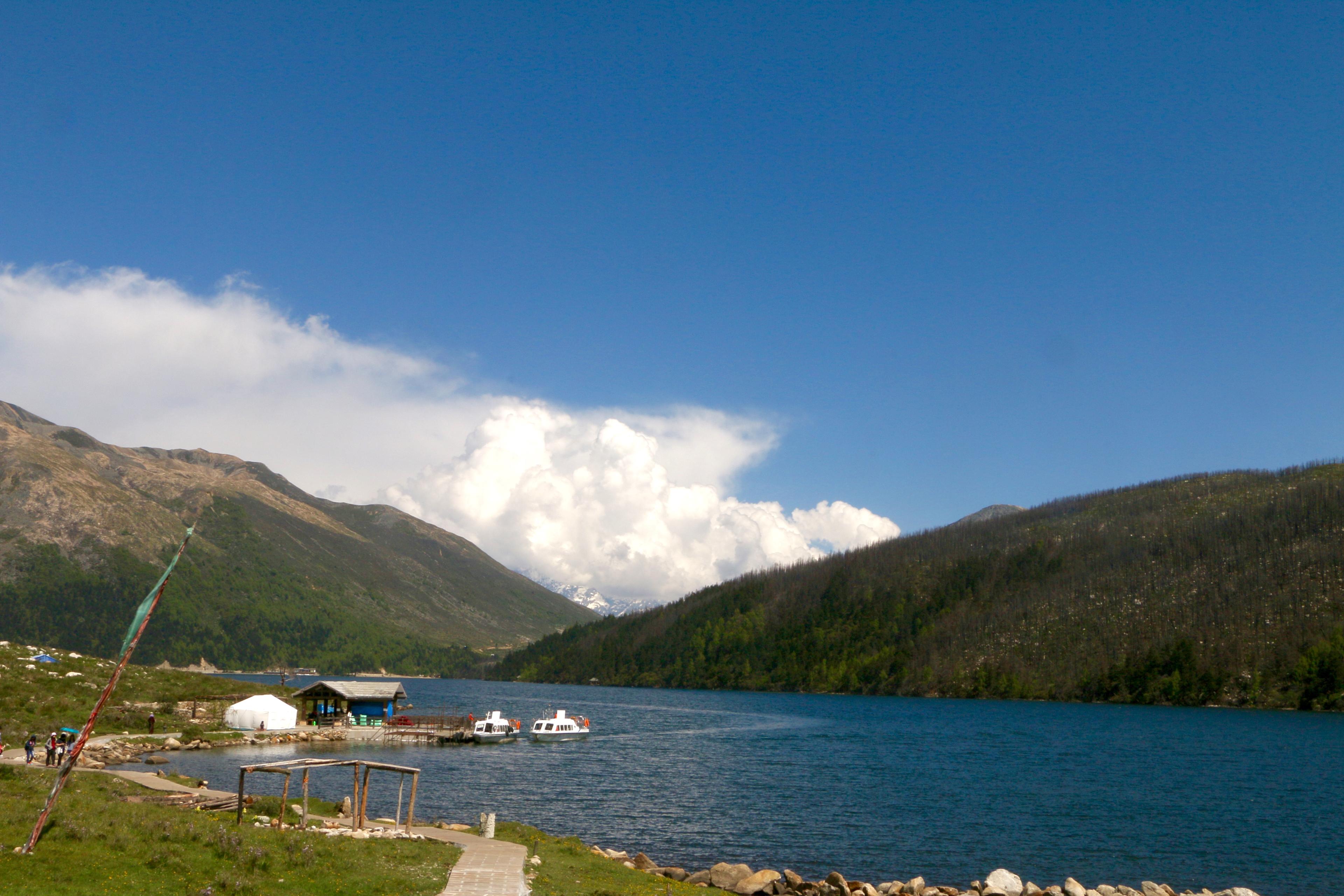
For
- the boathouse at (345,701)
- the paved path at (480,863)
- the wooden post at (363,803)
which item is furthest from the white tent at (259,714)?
the wooden post at (363,803)

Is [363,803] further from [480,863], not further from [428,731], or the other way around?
[428,731]

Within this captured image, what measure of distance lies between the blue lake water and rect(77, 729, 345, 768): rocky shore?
220 centimetres

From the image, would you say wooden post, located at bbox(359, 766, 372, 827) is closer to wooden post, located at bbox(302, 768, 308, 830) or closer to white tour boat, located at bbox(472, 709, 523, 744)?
wooden post, located at bbox(302, 768, 308, 830)

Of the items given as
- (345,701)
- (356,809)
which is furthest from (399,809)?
(345,701)

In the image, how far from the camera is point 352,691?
360ft

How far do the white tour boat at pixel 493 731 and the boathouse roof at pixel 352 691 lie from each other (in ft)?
36.7

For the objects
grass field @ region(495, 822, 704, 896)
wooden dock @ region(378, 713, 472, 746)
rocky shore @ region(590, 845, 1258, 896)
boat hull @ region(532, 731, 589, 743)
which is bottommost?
boat hull @ region(532, 731, 589, 743)

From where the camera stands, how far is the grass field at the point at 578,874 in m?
28.5

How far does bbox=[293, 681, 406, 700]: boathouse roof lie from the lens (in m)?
108

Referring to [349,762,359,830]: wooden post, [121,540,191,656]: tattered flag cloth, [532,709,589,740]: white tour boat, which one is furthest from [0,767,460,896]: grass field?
[532,709,589,740]: white tour boat

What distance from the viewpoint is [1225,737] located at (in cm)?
11600

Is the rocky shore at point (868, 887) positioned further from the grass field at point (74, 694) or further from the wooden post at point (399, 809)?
the grass field at point (74, 694)

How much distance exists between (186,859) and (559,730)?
330ft

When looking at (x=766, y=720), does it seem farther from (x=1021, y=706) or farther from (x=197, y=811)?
(x=197, y=811)
